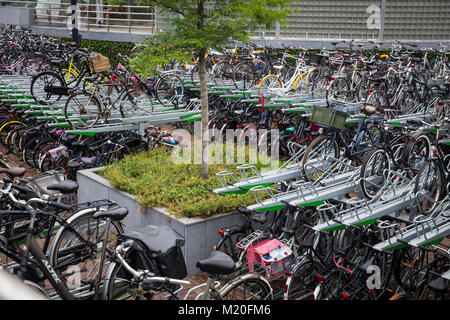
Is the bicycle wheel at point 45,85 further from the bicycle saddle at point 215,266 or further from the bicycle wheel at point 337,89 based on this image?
the bicycle saddle at point 215,266

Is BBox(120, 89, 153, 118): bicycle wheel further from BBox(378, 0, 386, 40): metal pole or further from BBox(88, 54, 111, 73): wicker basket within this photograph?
BBox(378, 0, 386, 40): metal pole

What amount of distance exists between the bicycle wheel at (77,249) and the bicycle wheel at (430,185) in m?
4.04

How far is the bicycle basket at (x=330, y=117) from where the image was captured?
7.53 meters

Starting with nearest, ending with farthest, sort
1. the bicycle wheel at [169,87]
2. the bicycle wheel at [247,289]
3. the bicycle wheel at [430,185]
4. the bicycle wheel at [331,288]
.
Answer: the bicycle wheel at [247,289]
the bicycle wheel at [331,288]
the bicycle wheel at [430,185]
the bicycle wheel at [169,87]

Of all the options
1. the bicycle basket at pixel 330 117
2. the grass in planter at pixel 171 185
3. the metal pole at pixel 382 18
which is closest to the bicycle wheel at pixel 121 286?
the grass in planter at pixel 171 185

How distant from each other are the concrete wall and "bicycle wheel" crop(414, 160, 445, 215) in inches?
898

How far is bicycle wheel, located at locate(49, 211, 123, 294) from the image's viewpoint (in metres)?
5.30

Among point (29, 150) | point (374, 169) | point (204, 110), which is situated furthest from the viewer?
point (29, 150)

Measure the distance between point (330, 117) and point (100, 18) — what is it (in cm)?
1696

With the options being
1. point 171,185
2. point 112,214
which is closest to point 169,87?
point 171,185

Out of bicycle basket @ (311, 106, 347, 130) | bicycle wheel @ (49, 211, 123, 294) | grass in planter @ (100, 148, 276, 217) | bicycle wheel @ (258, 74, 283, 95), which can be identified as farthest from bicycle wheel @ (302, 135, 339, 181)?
bicycle wheel @ (258, 74, 283, 95)

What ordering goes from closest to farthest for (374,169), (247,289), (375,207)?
(247,289) → (375,207) → (374,169)

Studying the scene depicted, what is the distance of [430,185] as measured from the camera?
699 centimetres

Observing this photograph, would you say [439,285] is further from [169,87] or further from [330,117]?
[169,87]
